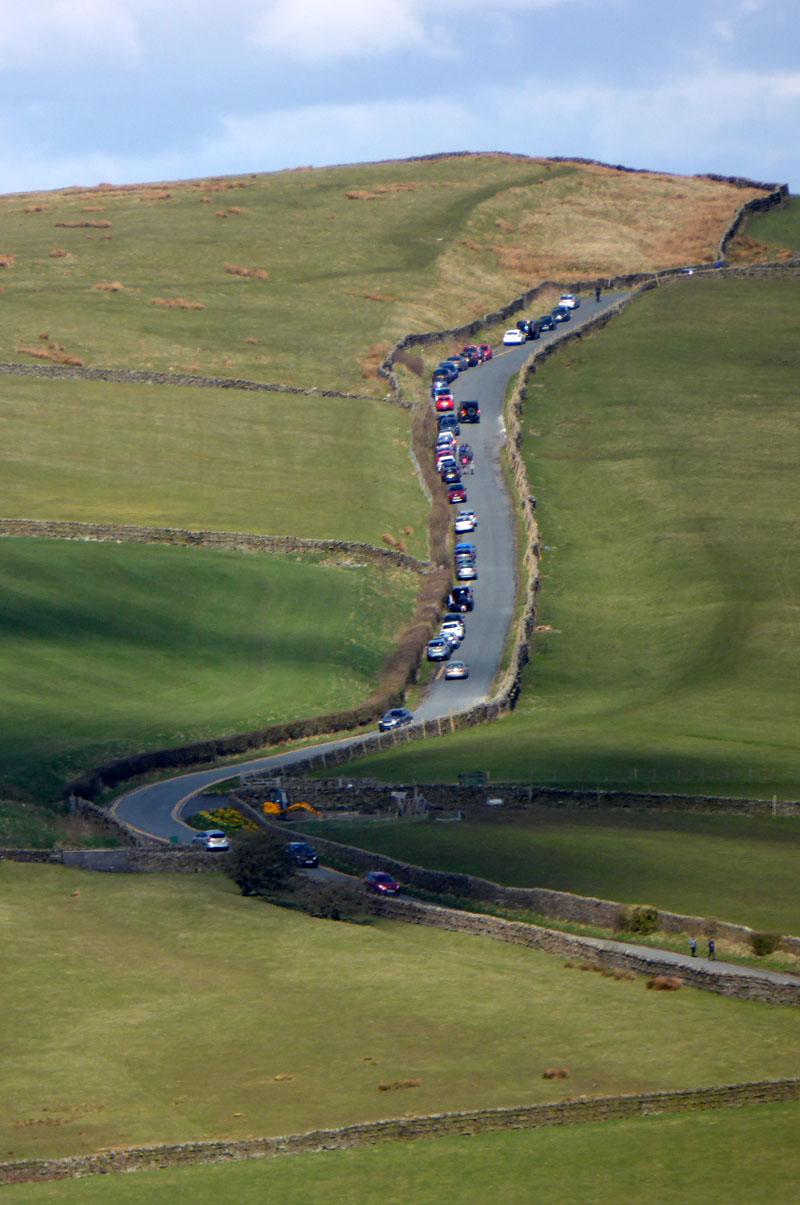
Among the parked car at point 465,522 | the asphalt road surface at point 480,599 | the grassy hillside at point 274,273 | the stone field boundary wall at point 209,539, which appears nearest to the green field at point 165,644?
the stone field boundary wall at point 209,539

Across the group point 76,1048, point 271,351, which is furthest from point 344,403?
point 76,1048

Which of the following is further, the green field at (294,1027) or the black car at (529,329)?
the black car at (529,329)

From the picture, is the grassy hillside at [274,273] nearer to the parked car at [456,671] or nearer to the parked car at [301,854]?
the parked car at [456,671]

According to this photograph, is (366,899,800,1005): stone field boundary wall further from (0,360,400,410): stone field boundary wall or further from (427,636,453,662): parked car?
(0,360,400,410): stone field boundary wall

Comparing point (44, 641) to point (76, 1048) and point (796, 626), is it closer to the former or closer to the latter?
point (796, 626)

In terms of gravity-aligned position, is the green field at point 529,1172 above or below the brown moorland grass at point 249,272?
below

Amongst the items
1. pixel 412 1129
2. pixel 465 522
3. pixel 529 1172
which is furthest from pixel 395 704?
pixel 529 1172
